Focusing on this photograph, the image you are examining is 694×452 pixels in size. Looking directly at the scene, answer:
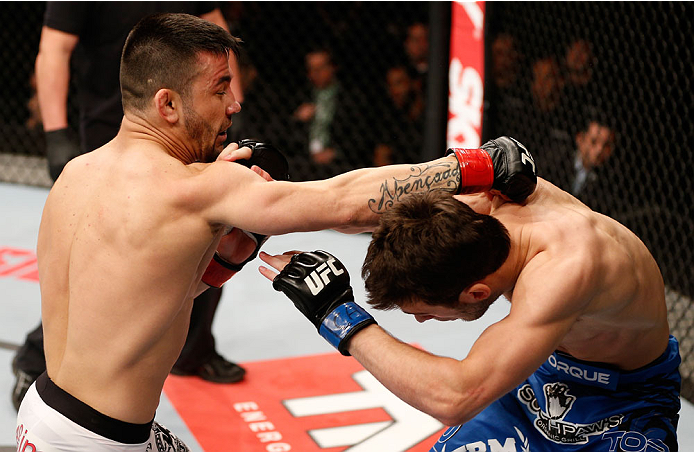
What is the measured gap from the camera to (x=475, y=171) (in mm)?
1418

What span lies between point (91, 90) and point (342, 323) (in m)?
1.52

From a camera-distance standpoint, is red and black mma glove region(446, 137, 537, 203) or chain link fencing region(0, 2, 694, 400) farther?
chain link fencing region(0, 2, 694, 400)

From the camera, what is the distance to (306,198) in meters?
1.33

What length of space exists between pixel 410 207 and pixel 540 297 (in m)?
0.27

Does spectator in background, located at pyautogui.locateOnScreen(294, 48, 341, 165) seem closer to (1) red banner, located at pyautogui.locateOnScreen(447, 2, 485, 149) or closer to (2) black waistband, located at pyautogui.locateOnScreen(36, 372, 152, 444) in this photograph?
(1) red banner, located at pyautogui.locateOnScreen(447, 2, 485, 149)

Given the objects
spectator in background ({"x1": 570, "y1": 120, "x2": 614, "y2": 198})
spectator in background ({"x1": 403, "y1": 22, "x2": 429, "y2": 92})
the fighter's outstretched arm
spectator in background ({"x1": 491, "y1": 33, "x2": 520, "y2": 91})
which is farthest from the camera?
spectator in background ({"x1": 403, "y1": 22, "x2": 429, "y2": 92})

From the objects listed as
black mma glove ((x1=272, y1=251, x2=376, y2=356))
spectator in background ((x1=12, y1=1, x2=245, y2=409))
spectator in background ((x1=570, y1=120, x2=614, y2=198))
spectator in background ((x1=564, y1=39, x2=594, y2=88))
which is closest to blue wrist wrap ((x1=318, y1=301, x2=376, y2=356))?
black mma glove ((x1=272, y1=251, x2=376, y2=356))

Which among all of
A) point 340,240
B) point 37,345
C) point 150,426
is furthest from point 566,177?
point 150,426

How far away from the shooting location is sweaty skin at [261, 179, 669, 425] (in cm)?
131

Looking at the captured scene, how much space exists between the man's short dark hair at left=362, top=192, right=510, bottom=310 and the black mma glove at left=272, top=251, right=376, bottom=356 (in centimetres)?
5

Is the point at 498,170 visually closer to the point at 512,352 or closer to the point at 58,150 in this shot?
the point at 512,352

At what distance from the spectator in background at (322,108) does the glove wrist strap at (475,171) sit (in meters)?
3.20

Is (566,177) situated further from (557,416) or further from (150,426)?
(150,426)

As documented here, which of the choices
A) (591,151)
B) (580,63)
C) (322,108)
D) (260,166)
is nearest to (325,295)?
(260,166)
